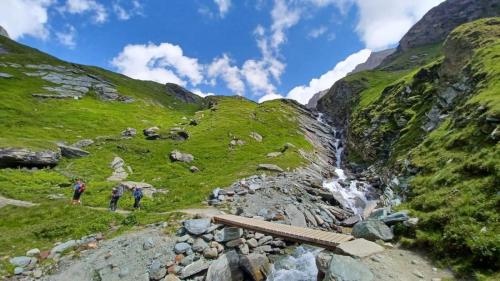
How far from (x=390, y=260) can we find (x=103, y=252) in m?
18.5

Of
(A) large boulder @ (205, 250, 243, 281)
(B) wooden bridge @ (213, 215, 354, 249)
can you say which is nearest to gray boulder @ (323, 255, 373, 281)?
(B) wooden bridge @ (213, 215, 354, 249)

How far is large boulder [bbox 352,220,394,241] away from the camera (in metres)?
15.2

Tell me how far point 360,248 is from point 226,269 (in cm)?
901

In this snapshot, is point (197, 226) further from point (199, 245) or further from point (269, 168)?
point (269, 168)

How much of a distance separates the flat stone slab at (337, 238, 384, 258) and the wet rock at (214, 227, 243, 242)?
948cm

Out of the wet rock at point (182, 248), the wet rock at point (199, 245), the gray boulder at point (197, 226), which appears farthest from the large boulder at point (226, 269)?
the gray boulder at point (197, 226)

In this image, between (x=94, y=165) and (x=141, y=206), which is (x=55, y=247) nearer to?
(x=141, y=206)

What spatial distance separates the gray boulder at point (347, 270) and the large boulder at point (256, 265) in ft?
24.3

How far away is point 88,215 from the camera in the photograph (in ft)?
90.3

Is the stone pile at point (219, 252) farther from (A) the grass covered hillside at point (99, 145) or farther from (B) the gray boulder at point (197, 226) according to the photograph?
(A) the grass covered hillside at point (99, 145)

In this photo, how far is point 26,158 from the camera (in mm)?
45812

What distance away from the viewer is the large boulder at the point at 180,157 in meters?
59.4

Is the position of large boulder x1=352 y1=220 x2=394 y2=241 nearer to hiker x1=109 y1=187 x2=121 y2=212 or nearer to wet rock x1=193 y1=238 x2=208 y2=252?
wet rock x1=193 y1=238 x2=208 y2=252

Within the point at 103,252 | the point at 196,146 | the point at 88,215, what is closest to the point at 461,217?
the point at 103,252
